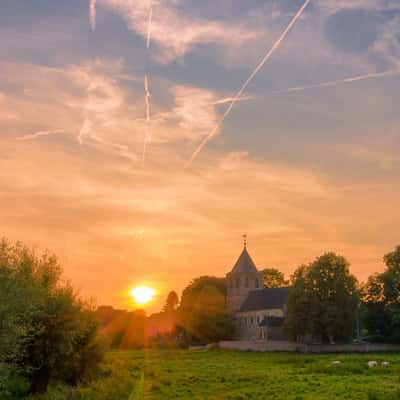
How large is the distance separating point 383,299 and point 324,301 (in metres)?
10.3

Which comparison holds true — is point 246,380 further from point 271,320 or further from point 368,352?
point 271,320

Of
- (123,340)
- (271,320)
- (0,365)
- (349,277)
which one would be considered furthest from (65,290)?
(123,340)

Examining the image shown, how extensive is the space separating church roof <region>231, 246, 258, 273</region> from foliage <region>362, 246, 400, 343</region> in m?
40.8

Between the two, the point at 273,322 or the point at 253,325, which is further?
the point at 253,325

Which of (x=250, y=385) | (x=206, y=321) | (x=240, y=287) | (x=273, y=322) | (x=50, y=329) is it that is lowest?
(x=250, y=385)

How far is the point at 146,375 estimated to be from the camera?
160 feet

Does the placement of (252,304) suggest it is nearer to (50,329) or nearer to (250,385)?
(250,385)

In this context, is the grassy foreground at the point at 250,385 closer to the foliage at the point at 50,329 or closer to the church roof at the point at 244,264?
the foliage at the point at 50,329

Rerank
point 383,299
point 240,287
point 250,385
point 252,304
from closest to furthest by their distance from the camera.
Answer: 1. point 250,385
2. point 383,299
3. point 252,304
4. point 240,287

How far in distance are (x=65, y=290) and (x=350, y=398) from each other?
18.5 meters

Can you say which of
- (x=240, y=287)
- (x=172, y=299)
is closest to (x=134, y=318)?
(x=240, y=287)

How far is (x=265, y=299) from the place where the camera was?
11844 centimetres

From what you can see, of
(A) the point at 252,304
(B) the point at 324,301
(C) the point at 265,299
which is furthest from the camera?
(A) the point at 252,304

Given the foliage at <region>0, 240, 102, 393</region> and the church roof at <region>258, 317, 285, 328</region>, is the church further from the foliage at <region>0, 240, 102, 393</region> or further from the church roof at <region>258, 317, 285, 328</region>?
the foliage at <region>0, 240, 102, 393</region>
